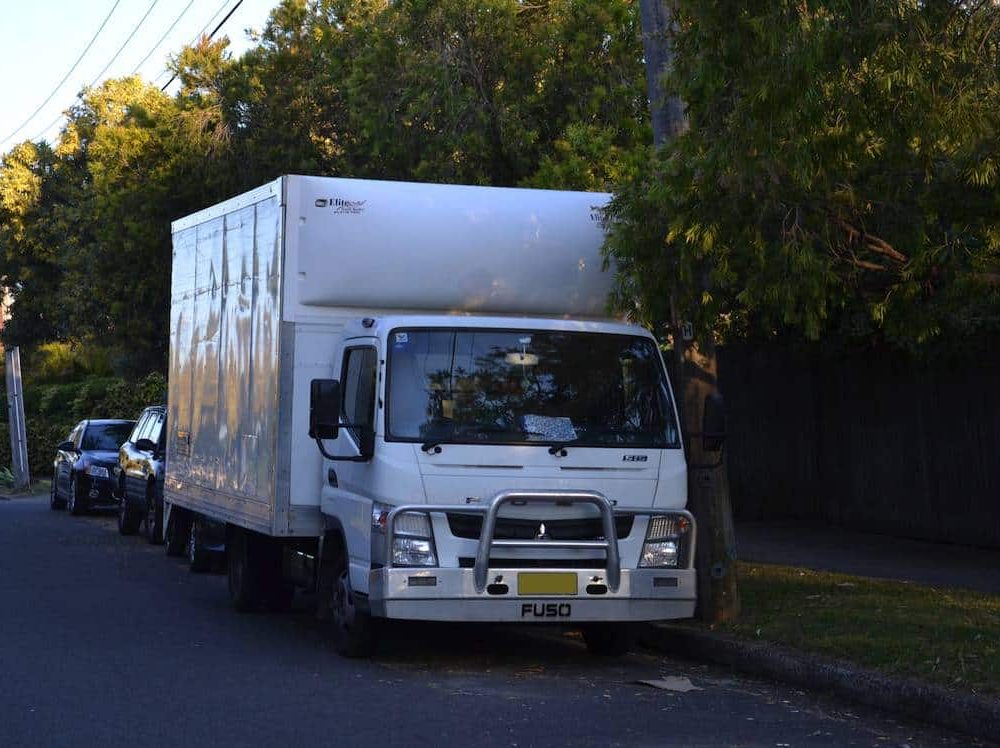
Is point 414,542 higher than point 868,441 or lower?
lower

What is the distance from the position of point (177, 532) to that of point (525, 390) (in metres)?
7.91

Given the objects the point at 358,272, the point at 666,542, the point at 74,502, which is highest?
the point at 358,272

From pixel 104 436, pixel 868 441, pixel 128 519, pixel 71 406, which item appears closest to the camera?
pixel 868 441

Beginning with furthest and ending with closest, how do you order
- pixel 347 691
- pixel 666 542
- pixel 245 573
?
1. pixel 245 573
2. pixel 666 542
3. pixel 347 691

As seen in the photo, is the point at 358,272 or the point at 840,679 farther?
the point at 358,272

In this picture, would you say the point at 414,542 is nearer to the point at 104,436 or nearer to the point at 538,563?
the point at 538,563

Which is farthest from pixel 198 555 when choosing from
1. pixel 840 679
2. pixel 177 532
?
pixel 840 679

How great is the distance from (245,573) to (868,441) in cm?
841

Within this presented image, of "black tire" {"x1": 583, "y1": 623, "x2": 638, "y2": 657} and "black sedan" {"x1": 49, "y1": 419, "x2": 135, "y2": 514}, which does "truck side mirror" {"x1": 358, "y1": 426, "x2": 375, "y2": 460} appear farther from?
"black sedan" {"x1": 49, "y1": 419, "x2": 135, "y2": 514}

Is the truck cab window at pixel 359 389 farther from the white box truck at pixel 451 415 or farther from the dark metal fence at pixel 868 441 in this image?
the dark metal fence at pixel 868 441

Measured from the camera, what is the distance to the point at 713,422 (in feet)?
35.4

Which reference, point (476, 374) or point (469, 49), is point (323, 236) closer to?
point (476, 374)

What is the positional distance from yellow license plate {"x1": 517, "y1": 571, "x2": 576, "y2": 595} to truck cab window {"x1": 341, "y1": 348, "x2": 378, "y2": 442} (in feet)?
4.55

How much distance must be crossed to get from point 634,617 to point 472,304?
8.25ft
